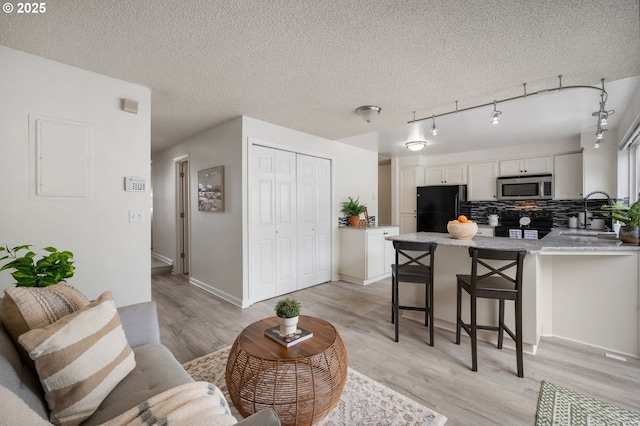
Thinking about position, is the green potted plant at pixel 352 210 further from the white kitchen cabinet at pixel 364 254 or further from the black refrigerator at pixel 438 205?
the black refrigerator at pixel 438 205

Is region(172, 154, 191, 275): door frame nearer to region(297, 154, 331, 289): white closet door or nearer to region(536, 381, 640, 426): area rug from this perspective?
region(297, 154, 331, 289): white closet door

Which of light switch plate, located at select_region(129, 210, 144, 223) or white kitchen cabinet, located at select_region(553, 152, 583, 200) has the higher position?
white kitchen cabinet, located at select_region(553, 152, 583, 200)

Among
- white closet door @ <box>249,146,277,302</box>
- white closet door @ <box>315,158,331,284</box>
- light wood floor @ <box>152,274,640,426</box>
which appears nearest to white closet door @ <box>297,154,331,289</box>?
white closet door @ <box>315,158,331,284</box>

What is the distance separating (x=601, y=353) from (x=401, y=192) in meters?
4.51

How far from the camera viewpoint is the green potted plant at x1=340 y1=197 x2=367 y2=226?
4895 millimetres

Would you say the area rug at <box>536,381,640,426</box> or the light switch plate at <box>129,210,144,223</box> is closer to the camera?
the area rug at <box>536,381,640,426</box>

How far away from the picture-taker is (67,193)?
2264mm

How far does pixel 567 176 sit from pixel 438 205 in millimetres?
2094

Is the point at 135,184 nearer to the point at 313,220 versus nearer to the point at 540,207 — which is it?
the point at 313,220

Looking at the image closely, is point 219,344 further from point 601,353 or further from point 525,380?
point 601,353

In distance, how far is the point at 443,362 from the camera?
2252 millimetres

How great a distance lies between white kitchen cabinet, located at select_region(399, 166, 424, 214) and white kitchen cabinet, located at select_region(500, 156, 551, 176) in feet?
5.14

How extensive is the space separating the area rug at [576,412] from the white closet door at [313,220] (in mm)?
3061

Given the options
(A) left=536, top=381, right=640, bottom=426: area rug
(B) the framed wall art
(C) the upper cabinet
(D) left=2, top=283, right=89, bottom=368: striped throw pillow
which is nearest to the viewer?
(D) left=2, top=283, right=89, bottom=368: striped throw pillow
